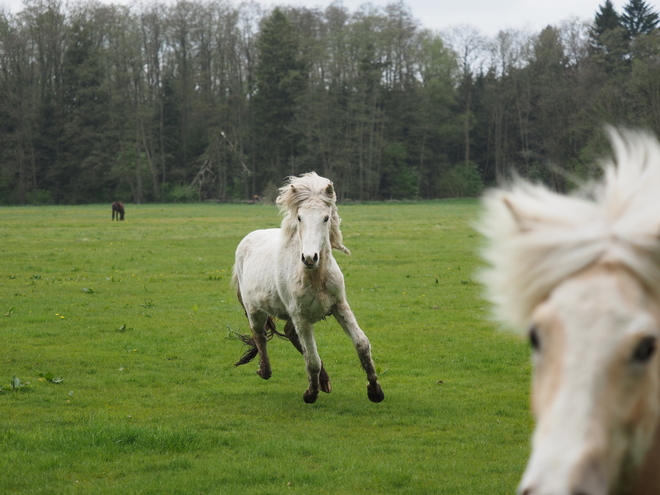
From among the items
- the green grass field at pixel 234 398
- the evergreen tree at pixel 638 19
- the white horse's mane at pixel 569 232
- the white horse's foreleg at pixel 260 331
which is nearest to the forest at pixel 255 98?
the evergreen tree at pixel 638 19

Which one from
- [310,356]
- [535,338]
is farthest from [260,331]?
[535,338]

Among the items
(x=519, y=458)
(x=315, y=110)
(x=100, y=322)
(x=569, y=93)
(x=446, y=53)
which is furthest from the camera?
(x=446, y=53)

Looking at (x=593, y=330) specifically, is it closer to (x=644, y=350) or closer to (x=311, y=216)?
(x=644, y=350)

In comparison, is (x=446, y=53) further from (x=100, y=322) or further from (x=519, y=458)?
(x=519, y=458)

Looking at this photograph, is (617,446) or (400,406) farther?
(400,406)

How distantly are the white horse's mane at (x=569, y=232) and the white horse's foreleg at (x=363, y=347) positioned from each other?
4.59 m

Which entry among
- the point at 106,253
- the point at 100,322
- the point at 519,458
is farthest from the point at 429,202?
the point at 519,458

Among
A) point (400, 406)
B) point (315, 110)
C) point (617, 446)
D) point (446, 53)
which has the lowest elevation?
point (400, 406)

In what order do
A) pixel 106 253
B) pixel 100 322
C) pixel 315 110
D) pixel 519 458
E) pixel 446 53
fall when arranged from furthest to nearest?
pixel 446 53 < pixel 315 110 < pixel 106 253 < pixel 100 322 < pixel 519 458

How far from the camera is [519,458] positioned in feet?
19.4

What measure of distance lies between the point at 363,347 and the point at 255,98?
61.2 meters

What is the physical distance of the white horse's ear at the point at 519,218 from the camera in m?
2.35

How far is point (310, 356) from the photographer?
740 cm

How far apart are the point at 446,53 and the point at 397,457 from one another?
68.9 metres
